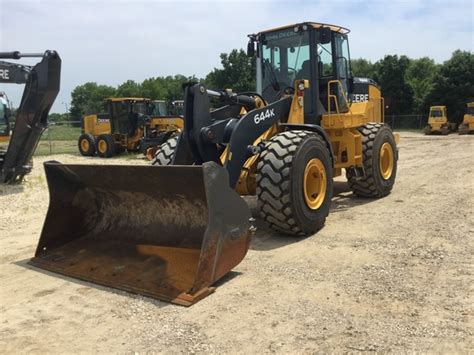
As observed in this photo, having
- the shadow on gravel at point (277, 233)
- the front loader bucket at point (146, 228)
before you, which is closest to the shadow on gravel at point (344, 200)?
the shadow on gravel at point (277, 233)

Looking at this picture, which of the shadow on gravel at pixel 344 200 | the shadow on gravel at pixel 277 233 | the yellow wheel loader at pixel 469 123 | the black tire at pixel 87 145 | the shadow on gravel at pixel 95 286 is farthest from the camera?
the yellow wheel loader at pixel 469 123

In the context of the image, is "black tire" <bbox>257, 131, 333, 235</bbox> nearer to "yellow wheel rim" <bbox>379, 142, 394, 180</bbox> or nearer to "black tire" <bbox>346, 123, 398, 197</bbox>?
"black tire" <bbox>346, 123, 398, 197</bbox>

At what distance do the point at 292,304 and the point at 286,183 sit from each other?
5.74 feet

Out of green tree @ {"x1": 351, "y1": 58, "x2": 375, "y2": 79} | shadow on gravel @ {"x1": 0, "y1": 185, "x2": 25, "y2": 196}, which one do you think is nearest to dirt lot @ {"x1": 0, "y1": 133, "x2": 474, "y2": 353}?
shadow on gravel @ {"x1": 0, "y1": 185, "x2": 25, "y2": 196}

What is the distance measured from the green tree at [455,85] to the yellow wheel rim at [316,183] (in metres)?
34.3

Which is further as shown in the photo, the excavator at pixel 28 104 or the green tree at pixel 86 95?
the green tree at pixel 86 95

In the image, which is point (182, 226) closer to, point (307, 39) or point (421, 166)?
point (307, 39)

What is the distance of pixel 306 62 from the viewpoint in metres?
7.17

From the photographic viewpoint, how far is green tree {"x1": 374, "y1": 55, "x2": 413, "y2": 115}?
42.2 meters

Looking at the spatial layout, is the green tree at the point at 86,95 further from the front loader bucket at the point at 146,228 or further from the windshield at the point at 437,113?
the front loader bucket at the point at 146,228

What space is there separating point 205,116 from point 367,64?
56.0m

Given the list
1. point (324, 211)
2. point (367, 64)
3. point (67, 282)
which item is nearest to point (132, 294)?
point (67, 282)

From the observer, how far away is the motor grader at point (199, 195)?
419 centimetres

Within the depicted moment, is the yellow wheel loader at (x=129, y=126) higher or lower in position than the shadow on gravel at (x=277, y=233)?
higher
